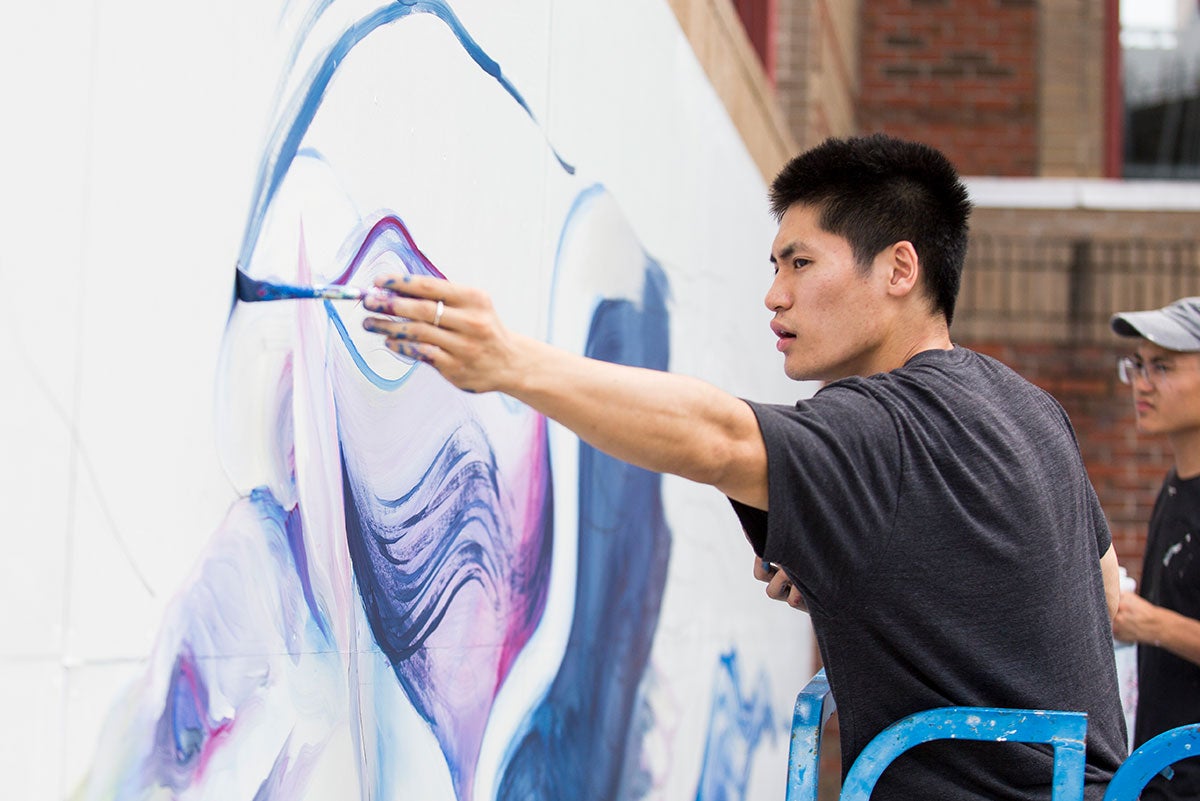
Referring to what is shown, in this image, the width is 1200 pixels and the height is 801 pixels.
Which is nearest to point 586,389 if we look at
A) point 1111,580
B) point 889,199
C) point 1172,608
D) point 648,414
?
point 648,414

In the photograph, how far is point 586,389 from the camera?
1385 mm

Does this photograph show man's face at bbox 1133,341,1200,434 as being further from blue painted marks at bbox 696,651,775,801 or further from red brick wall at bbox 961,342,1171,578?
red brick wall at bbox 961,342,1171,578

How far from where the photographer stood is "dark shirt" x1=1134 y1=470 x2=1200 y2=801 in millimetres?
3023

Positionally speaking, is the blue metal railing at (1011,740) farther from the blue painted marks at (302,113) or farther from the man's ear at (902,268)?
the blue painted marks at (302,113)

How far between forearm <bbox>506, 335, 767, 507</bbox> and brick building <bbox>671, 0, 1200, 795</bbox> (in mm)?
4266

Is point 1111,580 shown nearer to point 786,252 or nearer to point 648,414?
point 786,252

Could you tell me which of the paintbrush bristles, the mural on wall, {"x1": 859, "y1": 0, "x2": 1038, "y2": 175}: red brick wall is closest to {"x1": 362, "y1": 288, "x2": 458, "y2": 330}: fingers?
the paintbrush bristles

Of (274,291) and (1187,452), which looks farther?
(1187,452)

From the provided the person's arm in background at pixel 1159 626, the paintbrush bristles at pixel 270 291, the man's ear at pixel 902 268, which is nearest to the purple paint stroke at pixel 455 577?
the paintbrush bristles at pixel 270 291

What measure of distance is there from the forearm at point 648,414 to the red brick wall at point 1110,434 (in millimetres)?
7252

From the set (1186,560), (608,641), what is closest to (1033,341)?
(1186,560)

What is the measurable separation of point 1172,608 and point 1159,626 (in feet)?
0.80

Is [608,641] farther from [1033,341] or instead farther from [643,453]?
[1033,341]

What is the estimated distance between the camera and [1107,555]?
85.2 inches
